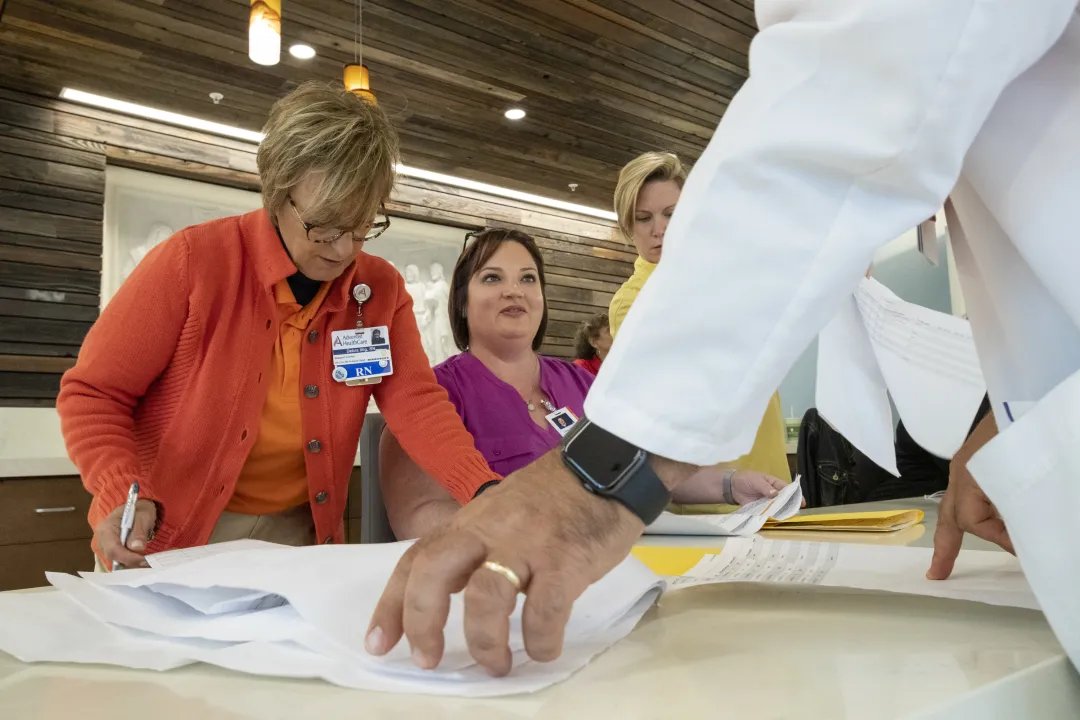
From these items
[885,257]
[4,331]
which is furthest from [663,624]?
[885,257]

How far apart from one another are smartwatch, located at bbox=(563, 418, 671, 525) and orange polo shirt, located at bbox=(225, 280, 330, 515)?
3.50 ft

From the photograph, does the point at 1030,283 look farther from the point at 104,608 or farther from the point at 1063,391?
the point at 104,608

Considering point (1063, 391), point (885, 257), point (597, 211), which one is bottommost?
point (1063, 391)

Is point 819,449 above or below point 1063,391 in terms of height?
below

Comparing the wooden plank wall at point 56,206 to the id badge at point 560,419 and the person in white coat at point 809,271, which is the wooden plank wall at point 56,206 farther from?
the person in white coat at point 809,271

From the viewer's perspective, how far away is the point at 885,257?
17.3 feet

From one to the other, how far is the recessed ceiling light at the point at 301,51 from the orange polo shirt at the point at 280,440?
10.9 ft

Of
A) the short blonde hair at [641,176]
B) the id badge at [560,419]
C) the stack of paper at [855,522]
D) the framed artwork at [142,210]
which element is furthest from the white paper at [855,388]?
the framed artwork at [142,210]

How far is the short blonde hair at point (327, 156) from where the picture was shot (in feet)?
4.53

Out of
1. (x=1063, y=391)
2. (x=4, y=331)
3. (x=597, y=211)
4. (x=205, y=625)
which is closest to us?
(x=1063, y=391)

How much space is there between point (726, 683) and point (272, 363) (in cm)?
118

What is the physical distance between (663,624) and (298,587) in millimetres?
248

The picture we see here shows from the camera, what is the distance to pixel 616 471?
43 cm

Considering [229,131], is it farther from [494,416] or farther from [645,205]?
[494,416]
